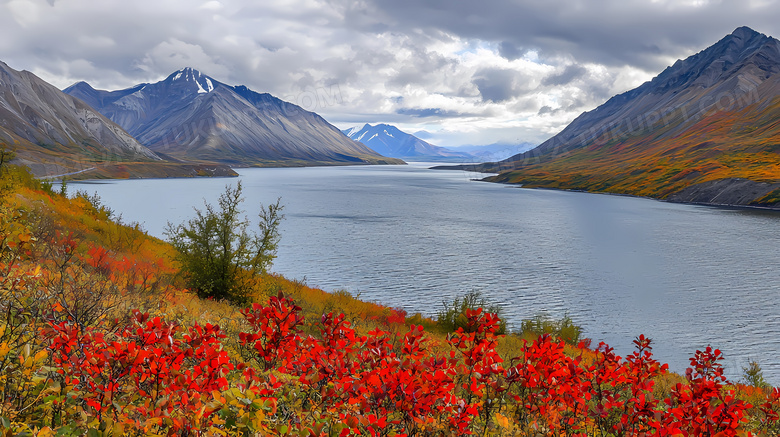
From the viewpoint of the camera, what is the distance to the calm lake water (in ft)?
88.1

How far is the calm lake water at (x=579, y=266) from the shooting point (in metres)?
26.9

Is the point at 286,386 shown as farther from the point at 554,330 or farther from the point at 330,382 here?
the point at 554,330

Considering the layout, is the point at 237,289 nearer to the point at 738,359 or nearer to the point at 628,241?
the point at 738,359

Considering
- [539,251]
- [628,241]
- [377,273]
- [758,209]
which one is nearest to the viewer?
[377,273]

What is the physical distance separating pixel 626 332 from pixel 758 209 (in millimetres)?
88837

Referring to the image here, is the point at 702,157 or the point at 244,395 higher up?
the point at 702,157

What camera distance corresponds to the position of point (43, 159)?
161 metres

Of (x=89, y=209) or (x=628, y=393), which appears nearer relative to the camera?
(x=628, y=393)

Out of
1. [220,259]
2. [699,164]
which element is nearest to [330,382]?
[220,259]

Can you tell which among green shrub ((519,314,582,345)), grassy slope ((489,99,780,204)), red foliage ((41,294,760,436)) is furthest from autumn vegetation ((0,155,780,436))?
grassy slope ((489,99,780,204))

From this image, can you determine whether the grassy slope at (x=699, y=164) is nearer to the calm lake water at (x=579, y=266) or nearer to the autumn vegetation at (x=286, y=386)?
the calm lake water at (x=579, y=266)

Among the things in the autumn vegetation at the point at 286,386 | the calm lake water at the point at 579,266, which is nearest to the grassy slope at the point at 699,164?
the calm lake water at the point at 579,266

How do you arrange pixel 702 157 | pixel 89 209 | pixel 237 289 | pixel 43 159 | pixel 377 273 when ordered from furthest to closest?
pixel 43 159, pixel 702 157, pixel 377 273, pixel 89 209, pixel 237 289

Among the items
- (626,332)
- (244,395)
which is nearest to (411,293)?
(626,332)
